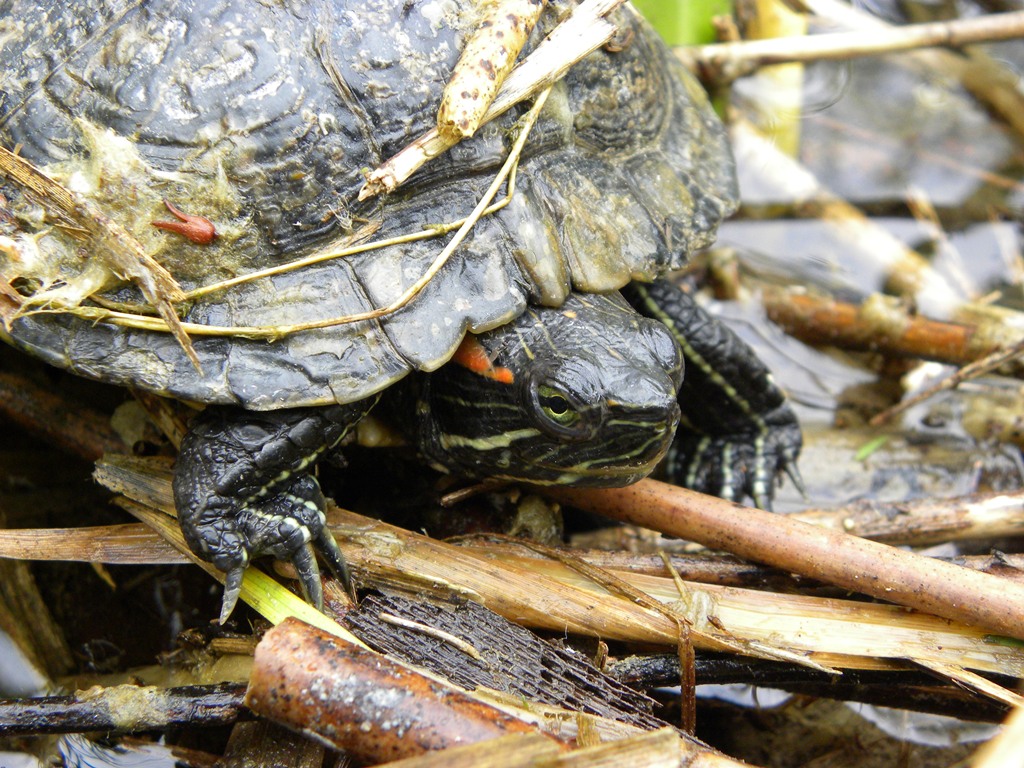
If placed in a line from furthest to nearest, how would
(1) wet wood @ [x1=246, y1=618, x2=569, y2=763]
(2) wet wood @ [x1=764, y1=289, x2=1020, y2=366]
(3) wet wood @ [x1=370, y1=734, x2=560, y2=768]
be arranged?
(2) wet wood @ [x1=764, y1=289, x2=1020, y2=366] < (1) wet wood @ [x1=246, y1=618, x2=569, y2=763] < (3) wet wood @ [x1=370, y1=734, x2=560, y2=768]

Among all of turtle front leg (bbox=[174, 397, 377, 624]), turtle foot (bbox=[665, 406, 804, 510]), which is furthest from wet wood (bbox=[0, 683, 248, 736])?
turtle foot (bbox=[665, 406, 804, 510])

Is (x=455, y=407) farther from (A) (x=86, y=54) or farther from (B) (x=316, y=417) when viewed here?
(A) (x=86, y=54)

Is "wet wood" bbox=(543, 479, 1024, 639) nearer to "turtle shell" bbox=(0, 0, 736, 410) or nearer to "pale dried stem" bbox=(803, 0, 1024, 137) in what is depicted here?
"turtle shell" bbox=(0, 0, 736, 410)

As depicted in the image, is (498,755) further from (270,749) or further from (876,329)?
(876,329)

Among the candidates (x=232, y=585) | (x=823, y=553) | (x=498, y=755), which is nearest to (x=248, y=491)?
(x=232, y=585)

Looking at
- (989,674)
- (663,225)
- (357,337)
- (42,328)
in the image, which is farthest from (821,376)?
(42,328)

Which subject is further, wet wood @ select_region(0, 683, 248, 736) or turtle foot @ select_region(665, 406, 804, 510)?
turtle foot @ select_region(665, 406, 804, 510)

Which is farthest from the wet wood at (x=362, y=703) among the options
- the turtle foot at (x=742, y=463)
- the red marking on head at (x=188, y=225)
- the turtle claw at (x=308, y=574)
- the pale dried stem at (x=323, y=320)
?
the turtle foot at (x=742, y=463)
